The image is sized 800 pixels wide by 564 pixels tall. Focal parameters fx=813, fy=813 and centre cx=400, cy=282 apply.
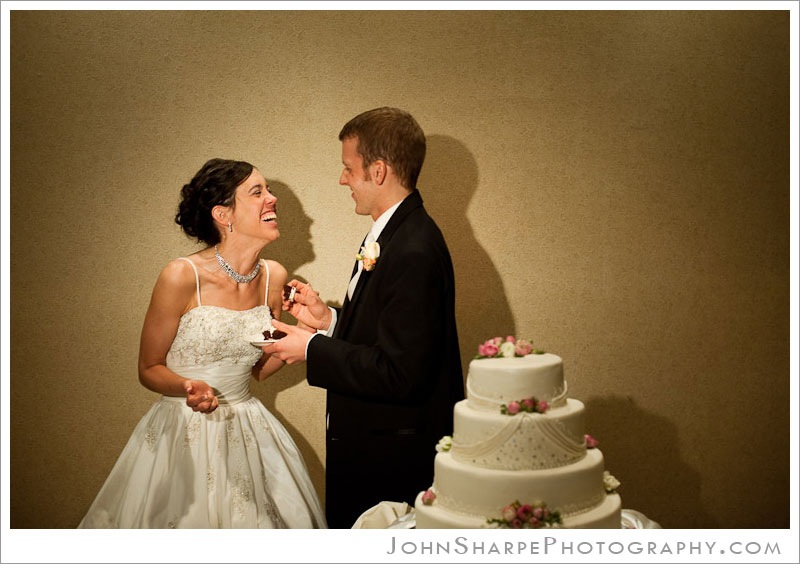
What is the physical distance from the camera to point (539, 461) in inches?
111

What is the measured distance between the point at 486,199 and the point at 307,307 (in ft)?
4.29

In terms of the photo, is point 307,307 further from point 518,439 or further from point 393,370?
point 518,439

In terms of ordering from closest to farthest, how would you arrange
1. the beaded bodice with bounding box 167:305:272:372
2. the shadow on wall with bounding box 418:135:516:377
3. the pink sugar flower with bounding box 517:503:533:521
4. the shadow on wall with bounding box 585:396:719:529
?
the pink sugar flower with bounding box 517:503:533:521, the beaded bodice with bounding box 167:305:272:372, the shadow on wall with bounding box 418:135:516:377, the shadow on wall with bounding box 585:396:719:529

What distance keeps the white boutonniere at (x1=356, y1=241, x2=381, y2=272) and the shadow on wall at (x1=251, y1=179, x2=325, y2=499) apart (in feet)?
3.71

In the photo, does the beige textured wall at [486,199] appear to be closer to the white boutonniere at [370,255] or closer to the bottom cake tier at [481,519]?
the white boutonniere at [370,255]

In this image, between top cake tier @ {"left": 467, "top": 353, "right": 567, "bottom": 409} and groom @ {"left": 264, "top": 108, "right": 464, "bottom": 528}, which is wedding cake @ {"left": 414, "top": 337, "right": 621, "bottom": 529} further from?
groom @ {"left": 264, "top": 108, "right": 464, "bottom": 528}

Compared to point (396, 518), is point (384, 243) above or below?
above

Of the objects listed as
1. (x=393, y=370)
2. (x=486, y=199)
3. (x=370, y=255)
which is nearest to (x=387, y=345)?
(x=393, y=370)

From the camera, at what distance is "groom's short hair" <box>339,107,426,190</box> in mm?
3631

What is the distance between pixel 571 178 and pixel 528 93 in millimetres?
545

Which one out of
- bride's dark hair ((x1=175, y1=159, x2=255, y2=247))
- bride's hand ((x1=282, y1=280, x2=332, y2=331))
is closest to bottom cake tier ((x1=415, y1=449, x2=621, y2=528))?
bride's hand ((x1=282, y1=280, x2=332, y2=331))

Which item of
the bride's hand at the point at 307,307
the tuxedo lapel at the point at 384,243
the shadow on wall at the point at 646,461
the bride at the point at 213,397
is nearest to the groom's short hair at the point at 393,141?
the tuxedo lapel at the point at 384,243

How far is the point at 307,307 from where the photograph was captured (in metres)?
3.97

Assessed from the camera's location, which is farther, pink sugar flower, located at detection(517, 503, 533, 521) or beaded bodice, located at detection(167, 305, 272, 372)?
beaded bodice, located at detection(167, 305, 272, 372)
